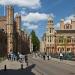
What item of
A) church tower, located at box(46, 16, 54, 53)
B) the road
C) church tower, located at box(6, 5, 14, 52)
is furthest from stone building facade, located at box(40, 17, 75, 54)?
the road

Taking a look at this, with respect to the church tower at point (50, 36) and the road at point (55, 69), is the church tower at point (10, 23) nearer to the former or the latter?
the church tower at point (50, 36)

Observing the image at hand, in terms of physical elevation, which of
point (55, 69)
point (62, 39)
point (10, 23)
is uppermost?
point (10, 23)

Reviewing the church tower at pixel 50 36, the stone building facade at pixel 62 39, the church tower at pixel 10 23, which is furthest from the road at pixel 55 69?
the church tower at pixel 50 36

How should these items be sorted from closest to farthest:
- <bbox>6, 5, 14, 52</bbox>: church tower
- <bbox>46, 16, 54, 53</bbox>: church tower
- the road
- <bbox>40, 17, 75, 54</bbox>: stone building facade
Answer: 1. the road
2. <bbox>6, 5, 14, 52</bbox>: church tower
3. <bbox>40, 17, 75, 54</bbox>: stone building facade
4. <bbox>46, 16, 54, 53</bbox>: church tower

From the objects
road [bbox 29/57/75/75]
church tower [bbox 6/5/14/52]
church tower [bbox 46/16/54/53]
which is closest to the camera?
road [bbox 29/57/75/75]

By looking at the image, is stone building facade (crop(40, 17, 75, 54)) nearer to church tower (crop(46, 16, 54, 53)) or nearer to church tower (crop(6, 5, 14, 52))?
church tower (crop(46, 16, 54, 53))

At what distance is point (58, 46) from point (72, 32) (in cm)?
888

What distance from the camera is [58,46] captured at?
481ft

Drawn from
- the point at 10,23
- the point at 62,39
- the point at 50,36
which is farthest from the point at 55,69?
the point at 50,36

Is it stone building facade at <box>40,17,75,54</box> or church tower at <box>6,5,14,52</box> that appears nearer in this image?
church tower at <box>6,5,14,52</box>

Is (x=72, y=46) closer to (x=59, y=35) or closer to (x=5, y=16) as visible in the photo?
(x=59, y=35)

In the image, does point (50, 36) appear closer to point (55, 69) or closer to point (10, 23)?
point (10, 23)

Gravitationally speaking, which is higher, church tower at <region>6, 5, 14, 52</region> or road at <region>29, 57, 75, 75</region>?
church tower at <region>6, 5, 14, 52</region>

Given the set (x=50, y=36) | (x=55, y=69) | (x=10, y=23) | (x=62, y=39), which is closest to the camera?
(x=55, y=69)
